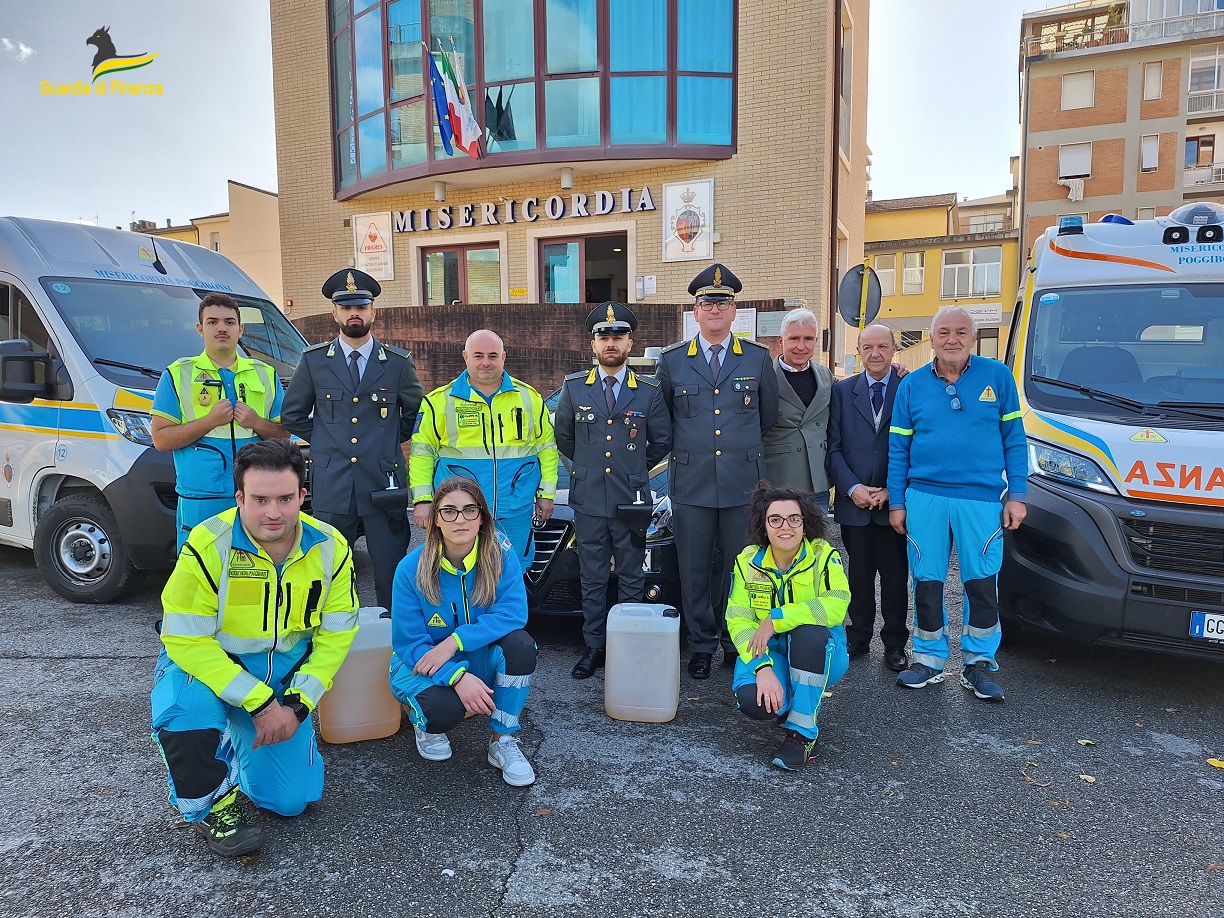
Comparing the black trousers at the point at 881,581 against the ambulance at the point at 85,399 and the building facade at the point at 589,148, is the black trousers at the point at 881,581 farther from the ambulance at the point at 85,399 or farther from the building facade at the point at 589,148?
the building facade at the point at 589,148

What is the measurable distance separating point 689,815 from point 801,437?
7.76 ft

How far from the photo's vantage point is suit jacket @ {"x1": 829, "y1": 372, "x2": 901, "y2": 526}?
15.3ft

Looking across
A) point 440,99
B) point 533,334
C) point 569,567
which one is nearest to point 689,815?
point 569,567

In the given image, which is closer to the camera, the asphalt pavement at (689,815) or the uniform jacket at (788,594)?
the asphalt pavement at (689,815)

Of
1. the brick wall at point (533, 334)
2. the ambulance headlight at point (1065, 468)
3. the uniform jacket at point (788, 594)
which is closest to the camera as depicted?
the uniform jacket at point (788, 594)

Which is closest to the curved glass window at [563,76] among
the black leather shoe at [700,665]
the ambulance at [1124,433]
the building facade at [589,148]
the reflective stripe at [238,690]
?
the building facade at [589,148]

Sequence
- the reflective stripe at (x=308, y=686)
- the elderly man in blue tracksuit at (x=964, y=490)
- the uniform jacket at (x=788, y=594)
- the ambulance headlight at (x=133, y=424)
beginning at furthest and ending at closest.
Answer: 1. the ambulance headlight at (x=133, y=424)
2. the elderly man in blue tracksuit at (x=964, y=490)
3. the uniform jacket at (x=788, y=594)
4. the reflective stripe at (x=308, y=686)

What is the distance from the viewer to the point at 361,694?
3668mm

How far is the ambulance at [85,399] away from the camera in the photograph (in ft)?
17.3

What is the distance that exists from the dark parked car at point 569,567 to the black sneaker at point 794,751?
1.34m

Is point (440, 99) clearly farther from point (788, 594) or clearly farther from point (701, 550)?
point (788, 594)

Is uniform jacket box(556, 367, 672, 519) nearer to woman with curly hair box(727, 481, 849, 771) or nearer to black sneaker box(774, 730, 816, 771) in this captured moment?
woman with curly hair box(727, 481, 849, 771)

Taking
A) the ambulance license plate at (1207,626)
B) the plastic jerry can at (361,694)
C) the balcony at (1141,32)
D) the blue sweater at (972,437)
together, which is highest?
the balcony at (1141,32)

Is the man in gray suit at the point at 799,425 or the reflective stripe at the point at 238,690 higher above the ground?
the man in gray suit at the point at 799,425
